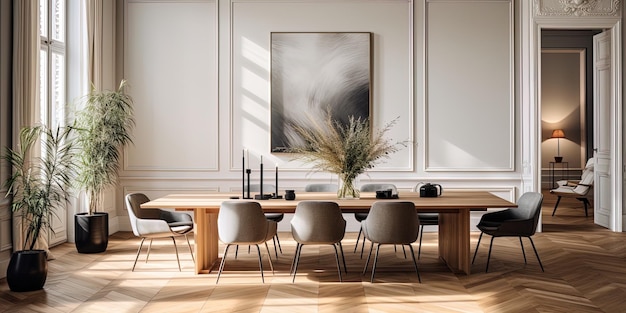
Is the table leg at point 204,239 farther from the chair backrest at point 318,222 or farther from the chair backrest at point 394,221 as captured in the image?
the chair backrest at point 394,221

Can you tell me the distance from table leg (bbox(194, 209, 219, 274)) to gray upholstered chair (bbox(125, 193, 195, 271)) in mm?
206

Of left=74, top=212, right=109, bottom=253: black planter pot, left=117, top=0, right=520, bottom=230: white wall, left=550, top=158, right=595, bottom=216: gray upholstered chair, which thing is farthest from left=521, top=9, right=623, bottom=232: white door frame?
left=74, top=212, right=109, bottom=253: black planter pot

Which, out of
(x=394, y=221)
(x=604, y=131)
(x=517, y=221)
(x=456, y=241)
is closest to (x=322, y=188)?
(x=456, y=241)

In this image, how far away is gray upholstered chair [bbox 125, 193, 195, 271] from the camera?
5.91 meters

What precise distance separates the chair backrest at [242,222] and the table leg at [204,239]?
0.52 meters

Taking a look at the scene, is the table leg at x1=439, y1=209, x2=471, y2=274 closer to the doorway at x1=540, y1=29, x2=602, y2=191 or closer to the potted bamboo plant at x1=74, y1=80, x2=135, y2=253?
the potted bamboo plant at x1=74, y1=80, x2=135, y2=253

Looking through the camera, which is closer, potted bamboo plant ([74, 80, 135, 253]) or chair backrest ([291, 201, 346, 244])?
chair backrest ([291, 201, 346, 244])

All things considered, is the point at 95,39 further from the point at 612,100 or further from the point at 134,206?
the point at 612,100

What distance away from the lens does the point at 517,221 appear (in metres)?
5.97

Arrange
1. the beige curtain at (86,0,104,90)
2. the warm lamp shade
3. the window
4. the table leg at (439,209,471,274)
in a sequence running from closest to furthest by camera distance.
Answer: the table leg at (439,209,471,274) < the window < the beige curtain at (86,0,104,90) < the warm lamp shade

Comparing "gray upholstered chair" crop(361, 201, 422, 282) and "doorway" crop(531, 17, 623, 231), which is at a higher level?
"doorway" crop(531, 17, 623, 231)

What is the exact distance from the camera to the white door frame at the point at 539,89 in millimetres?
8375

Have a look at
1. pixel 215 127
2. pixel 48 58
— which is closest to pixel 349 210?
pixel 215 127

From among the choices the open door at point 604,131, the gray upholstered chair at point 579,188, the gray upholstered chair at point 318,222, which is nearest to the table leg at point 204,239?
the gray upholstered chair at point 318,222
